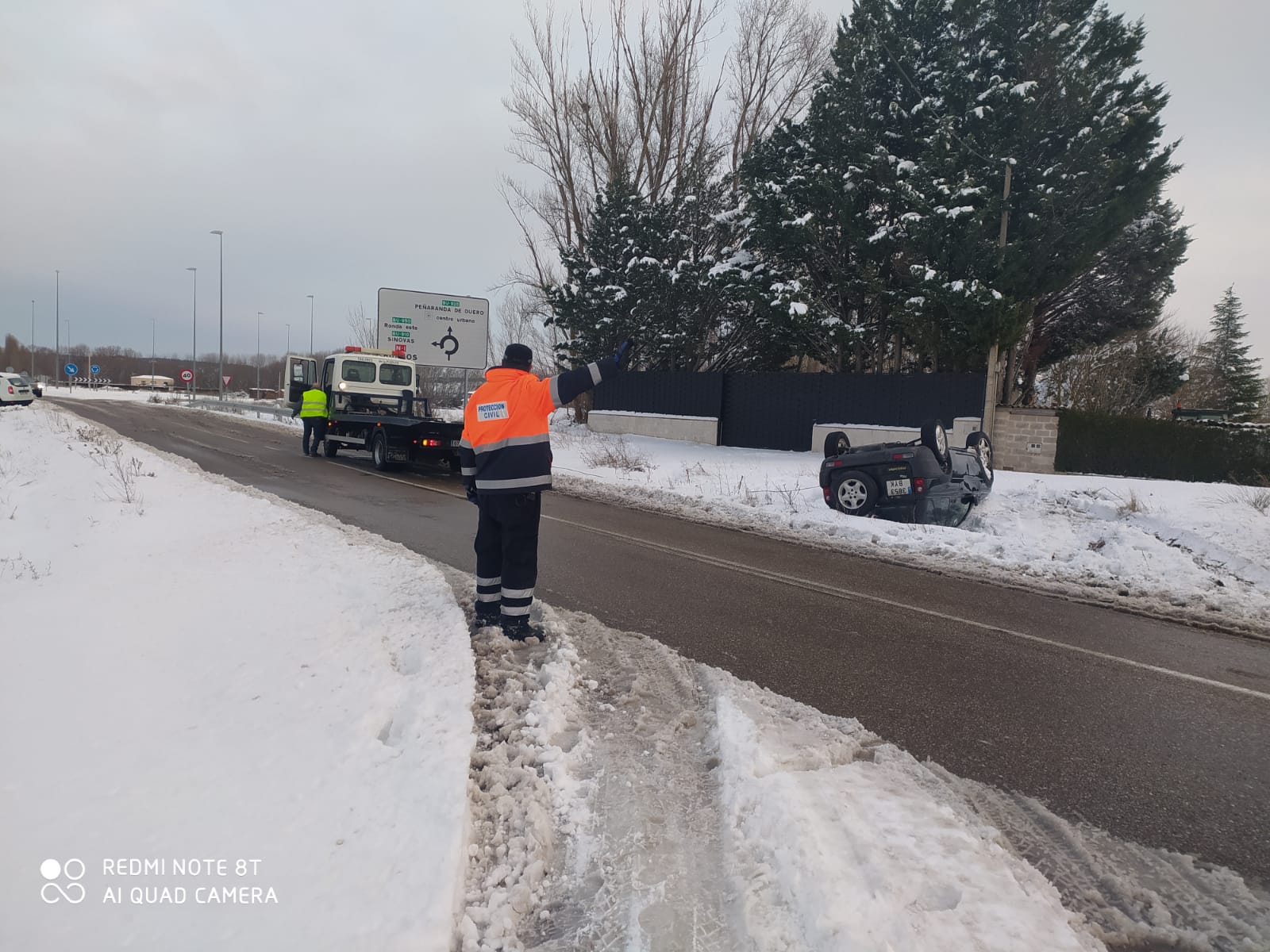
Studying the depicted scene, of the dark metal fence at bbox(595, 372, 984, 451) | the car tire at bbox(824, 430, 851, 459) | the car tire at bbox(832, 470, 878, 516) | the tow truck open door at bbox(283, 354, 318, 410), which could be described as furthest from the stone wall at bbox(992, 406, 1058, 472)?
the tow truck open door at bbox(283, 354, 318, 410)

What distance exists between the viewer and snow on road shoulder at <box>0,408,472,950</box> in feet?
7.09

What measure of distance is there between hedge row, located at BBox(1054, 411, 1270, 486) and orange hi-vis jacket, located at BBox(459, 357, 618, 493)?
16.1 metres

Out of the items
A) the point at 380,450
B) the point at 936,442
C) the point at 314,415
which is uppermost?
the point at 936,442

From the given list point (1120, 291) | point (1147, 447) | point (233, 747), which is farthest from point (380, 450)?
point (1120, 291)

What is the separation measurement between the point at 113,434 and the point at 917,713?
69.9 feet

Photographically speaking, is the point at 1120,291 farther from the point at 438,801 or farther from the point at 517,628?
the point at 438,801

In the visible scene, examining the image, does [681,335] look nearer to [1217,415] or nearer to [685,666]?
[1217,415]

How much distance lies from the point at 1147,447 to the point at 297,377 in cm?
2349

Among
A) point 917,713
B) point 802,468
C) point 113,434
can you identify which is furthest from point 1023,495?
point 113,434

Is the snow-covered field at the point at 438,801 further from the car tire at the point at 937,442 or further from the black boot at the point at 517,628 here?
the car tire at the point at 937,442

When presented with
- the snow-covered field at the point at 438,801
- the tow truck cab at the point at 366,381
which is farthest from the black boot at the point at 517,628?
the tow truck cab at the point at 366,381

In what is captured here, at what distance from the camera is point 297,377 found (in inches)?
912

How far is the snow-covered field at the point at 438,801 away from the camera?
2191mm

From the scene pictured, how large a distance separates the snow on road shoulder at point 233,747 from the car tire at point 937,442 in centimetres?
641
